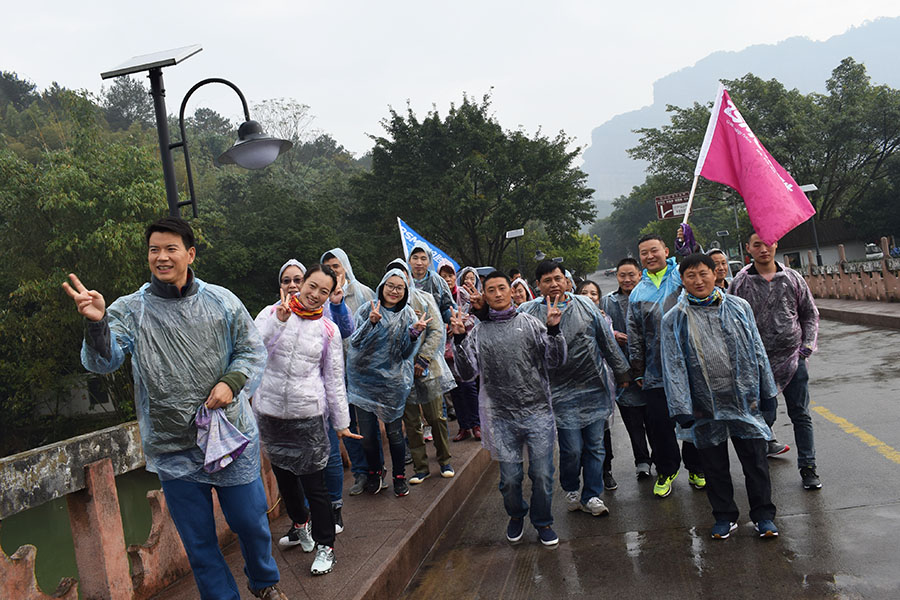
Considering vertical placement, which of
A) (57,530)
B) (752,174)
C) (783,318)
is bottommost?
(57,530)

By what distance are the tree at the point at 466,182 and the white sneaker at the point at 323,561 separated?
2440cm

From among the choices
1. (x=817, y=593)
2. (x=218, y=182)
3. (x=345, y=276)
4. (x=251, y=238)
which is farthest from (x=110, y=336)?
(x=218, y=182)

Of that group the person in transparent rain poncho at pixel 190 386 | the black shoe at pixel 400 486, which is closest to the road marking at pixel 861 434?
the black shoe at pixel 400 486

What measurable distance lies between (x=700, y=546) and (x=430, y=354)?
237cm

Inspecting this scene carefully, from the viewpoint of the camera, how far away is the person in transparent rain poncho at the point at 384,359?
518cm

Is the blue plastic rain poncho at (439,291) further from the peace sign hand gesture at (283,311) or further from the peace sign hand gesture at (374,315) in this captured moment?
the peace sign hand gesture at (283,311)

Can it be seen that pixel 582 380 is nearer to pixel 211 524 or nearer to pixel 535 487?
pixel 535 487

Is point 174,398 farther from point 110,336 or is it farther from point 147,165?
point 147,165

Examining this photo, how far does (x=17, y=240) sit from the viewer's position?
67.9 feet

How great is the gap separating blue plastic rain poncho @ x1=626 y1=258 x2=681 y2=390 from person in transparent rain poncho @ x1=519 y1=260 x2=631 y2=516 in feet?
0.93

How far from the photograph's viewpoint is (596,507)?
475 cm

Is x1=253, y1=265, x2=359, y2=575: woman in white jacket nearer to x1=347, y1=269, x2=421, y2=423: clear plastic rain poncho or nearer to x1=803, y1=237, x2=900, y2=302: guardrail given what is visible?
x1=347, y1=269, x2=421, y2=423: clear plastic rain poncho

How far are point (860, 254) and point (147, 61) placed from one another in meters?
46.7

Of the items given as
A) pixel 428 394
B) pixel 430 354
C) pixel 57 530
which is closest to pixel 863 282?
pixel 428 394
